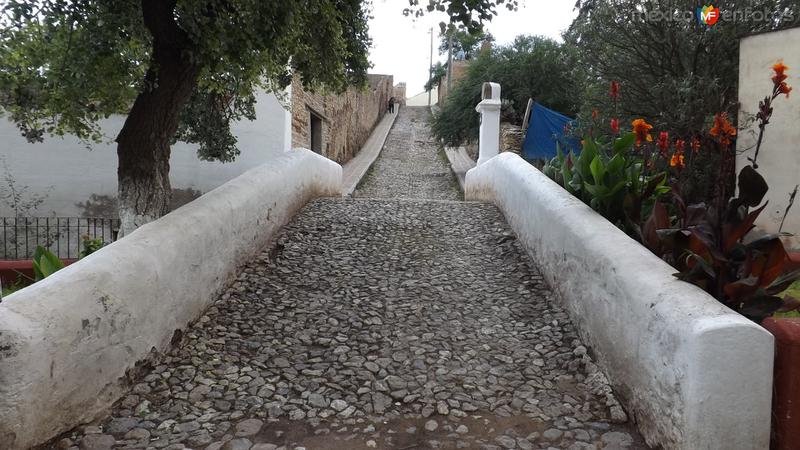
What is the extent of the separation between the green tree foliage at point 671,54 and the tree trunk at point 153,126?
20.3ft

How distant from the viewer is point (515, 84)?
1639cm

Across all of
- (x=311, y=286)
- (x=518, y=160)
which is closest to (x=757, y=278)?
(x=311, y=286)

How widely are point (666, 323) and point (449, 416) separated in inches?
46.7

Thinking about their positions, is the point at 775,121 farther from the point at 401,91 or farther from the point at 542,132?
the point at 401,91

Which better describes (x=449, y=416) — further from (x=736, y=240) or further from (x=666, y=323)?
(x=736, y=240)

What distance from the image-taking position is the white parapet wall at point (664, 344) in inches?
88.7

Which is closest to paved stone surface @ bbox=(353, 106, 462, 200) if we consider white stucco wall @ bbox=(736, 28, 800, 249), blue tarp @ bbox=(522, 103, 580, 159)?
blue tarp @ bbox=(522, 103, 580, 159)

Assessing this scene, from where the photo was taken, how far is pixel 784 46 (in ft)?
23.2

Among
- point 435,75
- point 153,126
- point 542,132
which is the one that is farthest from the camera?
point 435,75

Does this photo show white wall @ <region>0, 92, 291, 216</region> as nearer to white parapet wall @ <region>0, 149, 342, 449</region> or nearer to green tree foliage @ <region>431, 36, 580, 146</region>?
white parapet wall @ <region>0, 149, 342, 449</region>

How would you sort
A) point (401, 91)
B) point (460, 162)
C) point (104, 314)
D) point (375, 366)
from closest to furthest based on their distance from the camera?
point (104, 314) → point (375, 366) → point (460, 162) → point (401, 91)

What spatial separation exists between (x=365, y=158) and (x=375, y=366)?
686 inches

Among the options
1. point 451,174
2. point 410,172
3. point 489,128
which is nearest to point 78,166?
point 489,128

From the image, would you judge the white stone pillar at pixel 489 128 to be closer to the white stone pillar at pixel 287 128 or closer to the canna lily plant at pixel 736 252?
the white stone pillar at pixel 287 128
